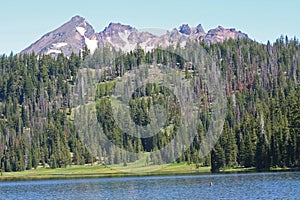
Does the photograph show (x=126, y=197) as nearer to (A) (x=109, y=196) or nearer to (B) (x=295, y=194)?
(A) (x=109, y=196)

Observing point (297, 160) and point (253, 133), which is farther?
point (253, 133)

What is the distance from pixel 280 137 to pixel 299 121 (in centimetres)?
587

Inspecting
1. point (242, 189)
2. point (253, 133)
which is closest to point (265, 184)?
point (242, 189)

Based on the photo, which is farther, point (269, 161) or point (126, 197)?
point (269, 161)

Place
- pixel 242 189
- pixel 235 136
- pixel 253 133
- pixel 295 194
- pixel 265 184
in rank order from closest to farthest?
pixel 295 194 < pixel 242 189 < pixel 265 184 < pixel 253 133 < pixel 235 136

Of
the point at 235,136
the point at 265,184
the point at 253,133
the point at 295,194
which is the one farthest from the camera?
the point at 235,136

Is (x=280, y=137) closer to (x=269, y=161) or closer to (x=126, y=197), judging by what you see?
(x=269, y=161)

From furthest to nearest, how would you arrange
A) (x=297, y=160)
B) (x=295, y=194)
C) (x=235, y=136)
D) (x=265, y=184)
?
1. (x=235, y=136)
2. (x=297, y=160)
3. (x=265, y=184)
4. (x=295, y=194)

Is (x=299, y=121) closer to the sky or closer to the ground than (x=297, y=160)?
closer to the sky

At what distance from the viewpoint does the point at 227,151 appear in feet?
574

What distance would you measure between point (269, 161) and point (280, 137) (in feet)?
24.8

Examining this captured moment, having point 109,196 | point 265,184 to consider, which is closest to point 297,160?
point 265,184

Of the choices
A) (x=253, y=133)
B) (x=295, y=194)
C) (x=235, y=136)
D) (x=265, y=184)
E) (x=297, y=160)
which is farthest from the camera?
(x=235, y=136)

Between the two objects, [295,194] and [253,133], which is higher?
[253,133]
